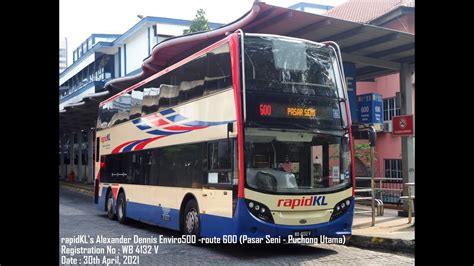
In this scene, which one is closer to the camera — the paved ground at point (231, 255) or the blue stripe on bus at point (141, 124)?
the paved ground at point (231, 255)

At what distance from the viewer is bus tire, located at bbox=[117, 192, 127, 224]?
13312 mm

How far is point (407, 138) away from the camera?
13.4 meters

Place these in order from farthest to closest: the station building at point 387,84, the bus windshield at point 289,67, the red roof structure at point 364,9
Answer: the red roof structure at point 364,9 < the station building at point 387,84 < the bus windshield at point 289,67

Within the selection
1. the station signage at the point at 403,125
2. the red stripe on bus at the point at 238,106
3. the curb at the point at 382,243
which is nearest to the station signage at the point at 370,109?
the station signage at the point at 403,125

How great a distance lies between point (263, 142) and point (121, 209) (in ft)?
21.9

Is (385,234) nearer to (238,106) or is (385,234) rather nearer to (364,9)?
(238,106)

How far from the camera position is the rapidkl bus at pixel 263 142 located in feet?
26.3

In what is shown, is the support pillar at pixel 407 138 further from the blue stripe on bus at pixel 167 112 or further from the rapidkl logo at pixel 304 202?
the blue stripe on bus at pixel 167 112

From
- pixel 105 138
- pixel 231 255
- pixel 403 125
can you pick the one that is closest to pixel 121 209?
pixel 105 138

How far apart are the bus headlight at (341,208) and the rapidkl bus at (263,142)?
17 millimetres

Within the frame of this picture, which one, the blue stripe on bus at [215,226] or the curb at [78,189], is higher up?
the blue stripe on bus at [215,226]
